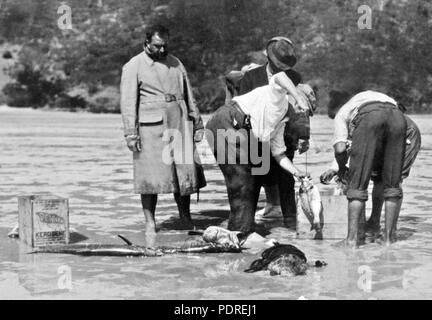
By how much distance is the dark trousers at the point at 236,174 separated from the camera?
803 cm

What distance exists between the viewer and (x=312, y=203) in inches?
320

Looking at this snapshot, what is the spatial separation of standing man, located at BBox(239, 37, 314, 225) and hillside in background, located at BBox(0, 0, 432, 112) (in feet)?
82.8

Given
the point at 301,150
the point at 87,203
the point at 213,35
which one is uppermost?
the point at 213,35

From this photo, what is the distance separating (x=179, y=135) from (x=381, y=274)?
259cm

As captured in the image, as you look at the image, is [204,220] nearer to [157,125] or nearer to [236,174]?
[157,125]

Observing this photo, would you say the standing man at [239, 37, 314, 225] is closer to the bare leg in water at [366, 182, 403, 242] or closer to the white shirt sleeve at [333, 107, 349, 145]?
the white shirt sleeve at [333, 107, 349, 145]

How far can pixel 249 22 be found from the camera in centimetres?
4709

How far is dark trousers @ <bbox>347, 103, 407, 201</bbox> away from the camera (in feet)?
25.0

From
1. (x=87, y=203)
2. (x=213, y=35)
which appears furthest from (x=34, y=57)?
(x=87, y=203)

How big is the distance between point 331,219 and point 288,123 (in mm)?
992

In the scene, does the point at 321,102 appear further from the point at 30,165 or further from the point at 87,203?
the point at 87,203

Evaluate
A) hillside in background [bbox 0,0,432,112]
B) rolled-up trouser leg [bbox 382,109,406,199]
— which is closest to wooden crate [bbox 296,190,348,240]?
rolled-up trouser leg [bbox 382,109,406,199]

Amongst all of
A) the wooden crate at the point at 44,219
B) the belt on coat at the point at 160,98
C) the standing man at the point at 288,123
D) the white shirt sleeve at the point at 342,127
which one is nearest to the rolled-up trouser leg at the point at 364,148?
the white shirt sleeve at the point at 342,127
